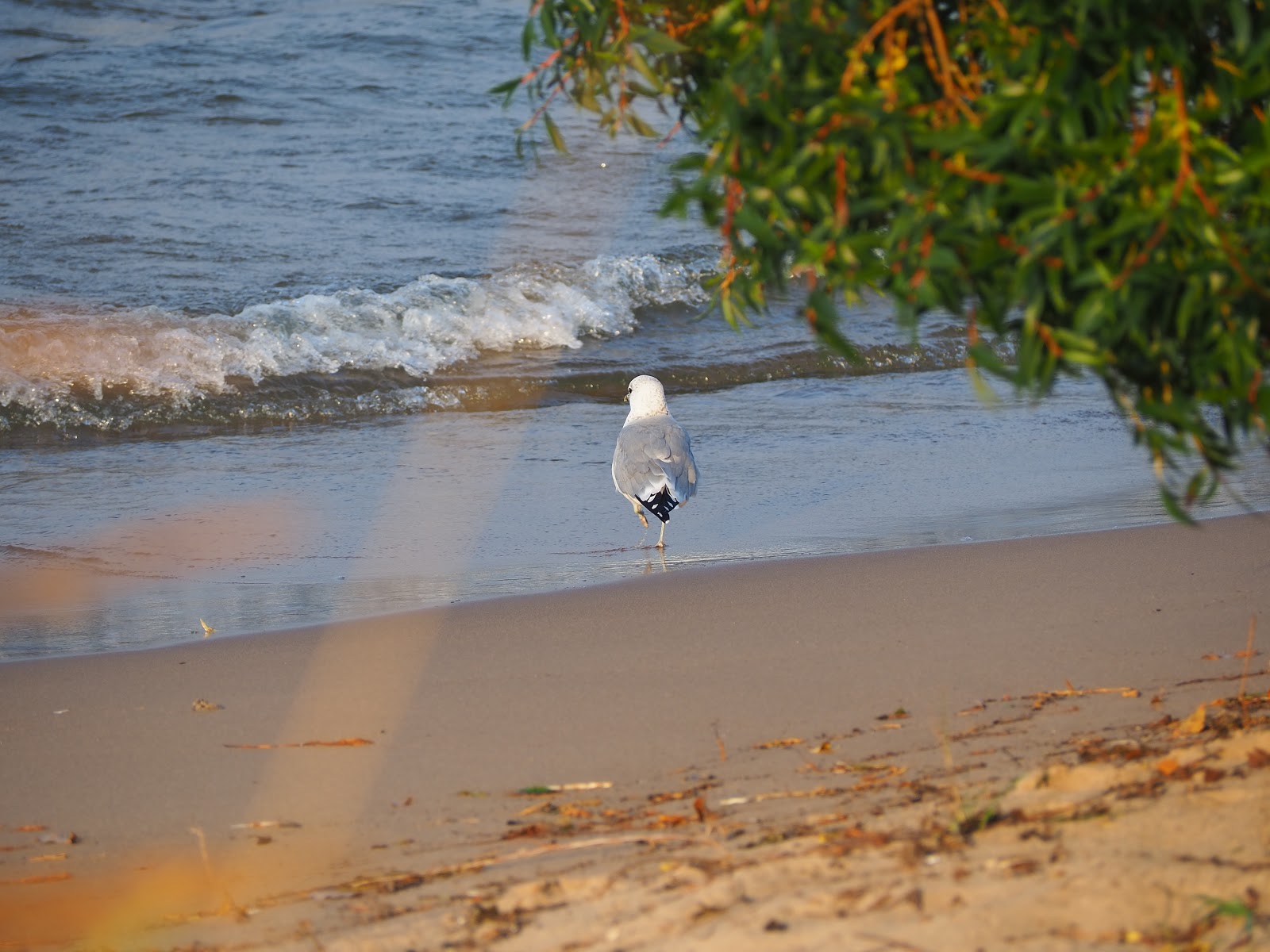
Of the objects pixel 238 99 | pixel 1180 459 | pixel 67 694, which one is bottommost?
pixel 238 99

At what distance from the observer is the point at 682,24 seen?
2783mm

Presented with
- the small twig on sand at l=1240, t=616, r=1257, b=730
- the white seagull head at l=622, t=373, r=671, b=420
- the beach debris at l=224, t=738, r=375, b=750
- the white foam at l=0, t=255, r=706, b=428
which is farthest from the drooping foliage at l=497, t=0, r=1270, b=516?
the white foam at l=0, t=255, r=706, b=428

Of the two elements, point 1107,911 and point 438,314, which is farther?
point 438,314

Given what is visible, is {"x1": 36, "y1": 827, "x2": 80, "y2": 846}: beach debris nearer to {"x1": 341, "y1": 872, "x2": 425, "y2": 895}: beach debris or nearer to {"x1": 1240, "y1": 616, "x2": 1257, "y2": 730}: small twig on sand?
{"x1": 341, "y1": 872, "x2": 425, "y2": 895}: beach debris

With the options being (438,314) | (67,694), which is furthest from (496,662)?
(438,314)

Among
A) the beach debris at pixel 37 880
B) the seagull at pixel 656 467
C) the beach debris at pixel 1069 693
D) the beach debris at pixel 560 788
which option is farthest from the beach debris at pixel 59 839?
the seagull at pixel 656 467

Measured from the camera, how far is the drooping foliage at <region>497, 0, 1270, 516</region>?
2.28 metres

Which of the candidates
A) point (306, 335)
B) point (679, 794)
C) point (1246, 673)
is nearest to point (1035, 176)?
point (679, 794)

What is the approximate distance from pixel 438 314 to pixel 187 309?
215 cm

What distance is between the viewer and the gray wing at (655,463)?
23.4ft

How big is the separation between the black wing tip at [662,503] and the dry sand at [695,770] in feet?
3.75

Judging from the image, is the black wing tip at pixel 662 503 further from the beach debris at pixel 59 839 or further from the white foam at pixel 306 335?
the white foam at pixel 306 335

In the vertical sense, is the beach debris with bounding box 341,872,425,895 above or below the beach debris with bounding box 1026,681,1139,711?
above

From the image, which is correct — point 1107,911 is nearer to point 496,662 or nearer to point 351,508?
point 496,662
